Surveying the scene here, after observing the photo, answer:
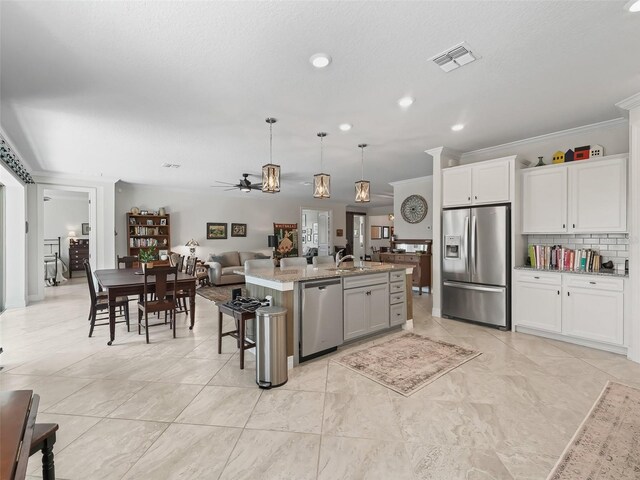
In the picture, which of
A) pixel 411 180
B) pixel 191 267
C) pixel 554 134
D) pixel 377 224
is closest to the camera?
pixel 554 134

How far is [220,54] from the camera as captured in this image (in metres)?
2.32

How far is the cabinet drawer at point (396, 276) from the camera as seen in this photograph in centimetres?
412

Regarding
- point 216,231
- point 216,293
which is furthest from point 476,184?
point 216,231

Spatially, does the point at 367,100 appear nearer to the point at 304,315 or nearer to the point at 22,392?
the point at 304,315

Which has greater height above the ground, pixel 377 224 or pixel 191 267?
pixel 377 224

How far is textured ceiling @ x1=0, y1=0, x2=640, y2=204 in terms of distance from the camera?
76.4 inches

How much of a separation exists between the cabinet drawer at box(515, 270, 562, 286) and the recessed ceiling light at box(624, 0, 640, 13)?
9.43 feet

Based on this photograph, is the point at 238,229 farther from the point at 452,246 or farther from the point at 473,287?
the point at 473,287

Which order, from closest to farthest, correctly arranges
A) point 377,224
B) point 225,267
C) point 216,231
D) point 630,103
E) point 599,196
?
point 630,103, point 599,196, point 225,267, point 216,231, point 377,224

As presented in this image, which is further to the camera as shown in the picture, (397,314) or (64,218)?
(64,218)

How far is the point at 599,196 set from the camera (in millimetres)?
3682

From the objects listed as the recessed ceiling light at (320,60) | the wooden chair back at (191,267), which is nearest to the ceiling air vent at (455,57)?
the recessed ceiling light at (320,60)

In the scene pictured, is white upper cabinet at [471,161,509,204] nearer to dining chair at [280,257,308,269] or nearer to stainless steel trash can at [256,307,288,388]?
dining chair at [280,257,308,269]

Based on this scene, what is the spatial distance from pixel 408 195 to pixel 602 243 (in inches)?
167
